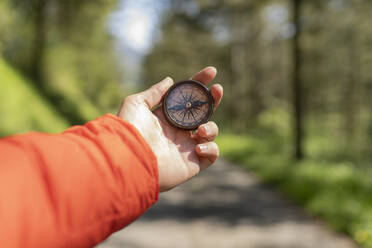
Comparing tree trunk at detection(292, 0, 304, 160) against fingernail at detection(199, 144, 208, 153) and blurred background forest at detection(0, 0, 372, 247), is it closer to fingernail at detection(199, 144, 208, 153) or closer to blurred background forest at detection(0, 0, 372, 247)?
blurred background forest at detection(0, 0, 372, 247)

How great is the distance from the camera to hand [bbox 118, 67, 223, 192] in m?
2.32

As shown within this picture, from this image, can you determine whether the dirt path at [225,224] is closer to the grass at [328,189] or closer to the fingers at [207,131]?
the grass at [328,189]

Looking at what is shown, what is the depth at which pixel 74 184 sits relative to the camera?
1.52m

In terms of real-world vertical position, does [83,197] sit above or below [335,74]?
above

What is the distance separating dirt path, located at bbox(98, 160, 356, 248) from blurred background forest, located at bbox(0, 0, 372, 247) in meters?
0.58

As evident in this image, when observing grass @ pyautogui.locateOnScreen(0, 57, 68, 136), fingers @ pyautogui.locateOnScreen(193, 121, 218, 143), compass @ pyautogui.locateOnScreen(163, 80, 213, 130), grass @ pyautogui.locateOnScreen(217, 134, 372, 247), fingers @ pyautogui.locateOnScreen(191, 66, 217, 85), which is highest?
fingers @ pyautogui.locateOnScreen(191, 66, 217, 85)

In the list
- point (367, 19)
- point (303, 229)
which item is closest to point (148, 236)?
point (303, 229)

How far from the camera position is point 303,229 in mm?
6645

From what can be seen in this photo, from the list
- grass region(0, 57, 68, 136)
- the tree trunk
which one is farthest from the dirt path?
grass region(0, 57, 68, 136)

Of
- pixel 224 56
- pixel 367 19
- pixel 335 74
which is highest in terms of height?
pixel 367 19

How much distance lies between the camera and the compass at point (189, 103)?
8.69 feet

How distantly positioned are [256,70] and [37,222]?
27.9 meters

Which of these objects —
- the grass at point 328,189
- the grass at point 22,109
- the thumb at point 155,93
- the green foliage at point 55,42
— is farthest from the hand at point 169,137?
the green foliage at point 55,42

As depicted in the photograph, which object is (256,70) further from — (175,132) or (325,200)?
(175,132)
